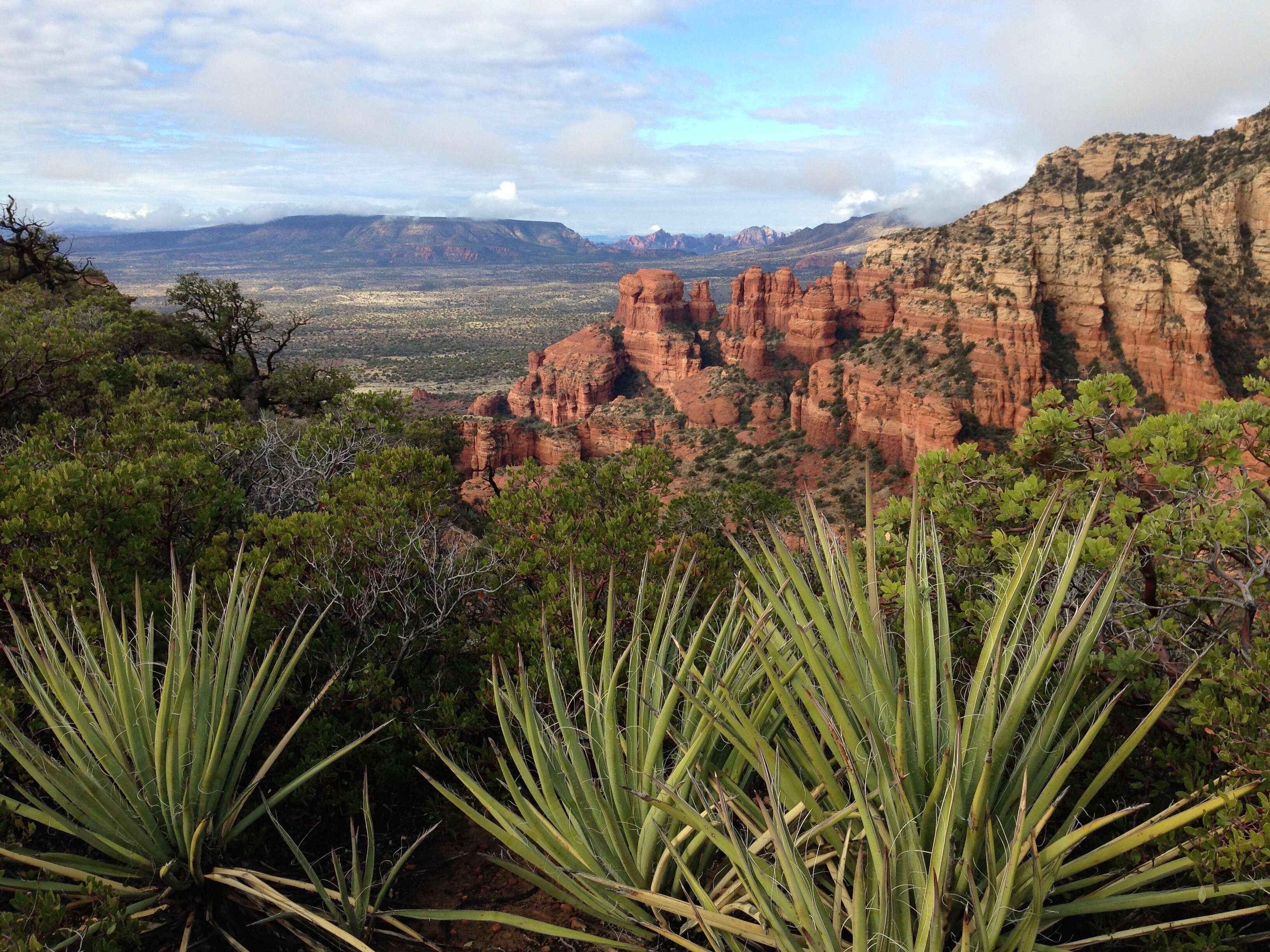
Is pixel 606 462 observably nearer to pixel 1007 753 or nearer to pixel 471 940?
pixel 471 940

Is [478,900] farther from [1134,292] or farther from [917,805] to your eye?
[1134,292]

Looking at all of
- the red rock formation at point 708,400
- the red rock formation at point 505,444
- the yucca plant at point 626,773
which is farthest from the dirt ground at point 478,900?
the red rock formation at point 708,400

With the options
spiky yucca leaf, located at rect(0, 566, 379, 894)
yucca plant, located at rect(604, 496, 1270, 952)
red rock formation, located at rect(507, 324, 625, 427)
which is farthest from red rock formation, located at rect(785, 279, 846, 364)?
spiky yucca leaf, located at rect(0, 566, 379, 894)

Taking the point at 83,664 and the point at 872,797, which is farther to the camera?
the point at 83,664

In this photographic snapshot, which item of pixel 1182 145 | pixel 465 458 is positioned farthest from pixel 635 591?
pixel 1182 145

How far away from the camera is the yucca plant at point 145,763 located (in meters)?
3.16

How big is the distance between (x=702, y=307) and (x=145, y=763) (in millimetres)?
62983

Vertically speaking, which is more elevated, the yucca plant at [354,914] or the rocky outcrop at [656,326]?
the rocky outcrop at [656,326]

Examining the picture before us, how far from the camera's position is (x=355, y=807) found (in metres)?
4.32

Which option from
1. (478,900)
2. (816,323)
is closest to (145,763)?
(478,900)

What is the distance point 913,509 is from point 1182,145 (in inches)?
2045

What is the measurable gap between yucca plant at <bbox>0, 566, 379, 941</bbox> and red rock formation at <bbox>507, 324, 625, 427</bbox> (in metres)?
53.5

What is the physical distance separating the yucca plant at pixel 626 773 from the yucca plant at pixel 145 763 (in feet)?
3.04

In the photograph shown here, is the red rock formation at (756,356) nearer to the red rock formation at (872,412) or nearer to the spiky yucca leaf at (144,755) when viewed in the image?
the red rock formation at (872,412)
